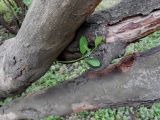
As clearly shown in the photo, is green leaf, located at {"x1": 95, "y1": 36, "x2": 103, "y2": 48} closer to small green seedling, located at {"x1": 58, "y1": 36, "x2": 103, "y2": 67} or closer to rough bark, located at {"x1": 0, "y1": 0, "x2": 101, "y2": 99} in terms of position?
small green seedling, located at {"x1": 58, "y1": 36, "x2": 103, "y2": 67}

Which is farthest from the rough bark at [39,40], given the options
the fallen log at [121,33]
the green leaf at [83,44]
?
the fallen log at [121,33]

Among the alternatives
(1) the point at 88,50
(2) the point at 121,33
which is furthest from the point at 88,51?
(2) the point at 121,33

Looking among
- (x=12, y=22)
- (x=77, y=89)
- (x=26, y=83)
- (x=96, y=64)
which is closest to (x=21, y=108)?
(x=26, y=83)

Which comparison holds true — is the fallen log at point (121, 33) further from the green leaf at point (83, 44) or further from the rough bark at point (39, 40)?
the rough bark at point (39, 40)

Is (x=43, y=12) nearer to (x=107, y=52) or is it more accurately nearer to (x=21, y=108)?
(x=107, y=52)

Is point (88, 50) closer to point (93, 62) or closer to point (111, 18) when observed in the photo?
point (93, 62)

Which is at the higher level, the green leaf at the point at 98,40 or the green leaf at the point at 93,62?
the green leaf at the point at 98,40
